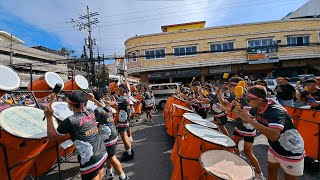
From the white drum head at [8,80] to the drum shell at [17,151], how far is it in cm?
97

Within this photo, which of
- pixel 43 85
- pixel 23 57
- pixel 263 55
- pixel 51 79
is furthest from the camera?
pixel 23 57

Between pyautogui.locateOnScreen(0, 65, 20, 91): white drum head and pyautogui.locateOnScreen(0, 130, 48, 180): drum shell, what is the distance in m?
0.97

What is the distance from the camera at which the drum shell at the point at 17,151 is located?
109 inches

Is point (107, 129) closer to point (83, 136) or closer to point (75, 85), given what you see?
point (83, 136)

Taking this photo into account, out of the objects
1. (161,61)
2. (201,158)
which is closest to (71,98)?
(201,158)

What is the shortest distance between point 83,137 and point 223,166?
1753 millimetres

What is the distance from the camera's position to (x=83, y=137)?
285 centimetres

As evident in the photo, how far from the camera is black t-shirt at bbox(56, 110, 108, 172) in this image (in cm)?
280

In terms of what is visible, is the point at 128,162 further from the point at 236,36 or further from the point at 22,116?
the point at 236,36

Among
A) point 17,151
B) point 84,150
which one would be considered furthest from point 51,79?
point 84,150

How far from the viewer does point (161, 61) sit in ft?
84.6

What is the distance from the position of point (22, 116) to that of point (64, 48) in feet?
212

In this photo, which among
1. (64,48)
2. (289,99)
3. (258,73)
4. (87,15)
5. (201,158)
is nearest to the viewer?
(201,158)

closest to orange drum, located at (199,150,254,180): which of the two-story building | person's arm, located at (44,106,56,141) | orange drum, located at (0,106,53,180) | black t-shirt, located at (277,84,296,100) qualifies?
person's arm, located at (44,106,56,141)
